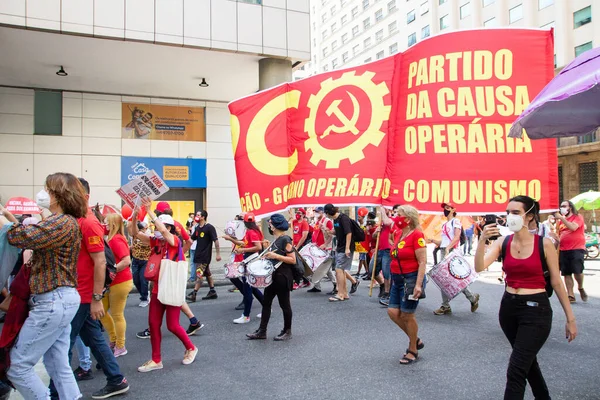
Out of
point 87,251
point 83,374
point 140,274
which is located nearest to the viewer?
point 87,251

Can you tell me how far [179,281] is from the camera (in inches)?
199

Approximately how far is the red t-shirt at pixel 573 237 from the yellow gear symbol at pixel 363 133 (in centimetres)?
454

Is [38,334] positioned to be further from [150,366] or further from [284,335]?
[284,335]

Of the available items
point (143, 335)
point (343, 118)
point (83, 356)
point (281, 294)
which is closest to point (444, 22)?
point (343, 118)

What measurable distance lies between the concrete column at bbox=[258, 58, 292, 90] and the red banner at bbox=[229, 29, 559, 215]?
778 centimetres

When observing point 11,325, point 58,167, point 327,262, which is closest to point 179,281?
point 11,325

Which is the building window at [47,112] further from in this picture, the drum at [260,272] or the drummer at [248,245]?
the drum at [260,272]

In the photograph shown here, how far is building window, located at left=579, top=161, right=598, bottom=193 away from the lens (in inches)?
1137

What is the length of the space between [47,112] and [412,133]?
15.0 meters

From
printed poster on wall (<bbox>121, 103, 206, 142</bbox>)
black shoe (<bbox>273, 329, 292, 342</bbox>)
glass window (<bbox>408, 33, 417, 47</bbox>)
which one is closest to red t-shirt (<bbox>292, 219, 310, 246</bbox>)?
black shoe (<bbox>273, 329, 292, 342</bbox>)

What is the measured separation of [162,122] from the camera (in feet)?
58.7

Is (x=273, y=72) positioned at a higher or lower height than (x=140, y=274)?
higher

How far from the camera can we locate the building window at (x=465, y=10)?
39250 mm

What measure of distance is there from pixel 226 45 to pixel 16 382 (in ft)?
38.1
